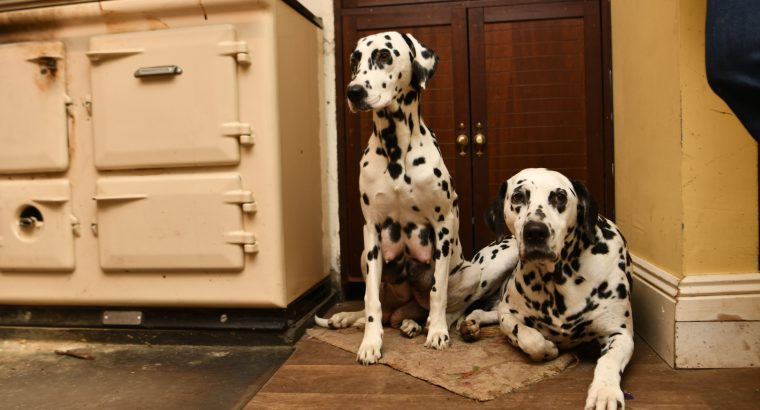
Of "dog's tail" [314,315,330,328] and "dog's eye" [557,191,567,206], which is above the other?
"dog's eye" [557,191,567,206]

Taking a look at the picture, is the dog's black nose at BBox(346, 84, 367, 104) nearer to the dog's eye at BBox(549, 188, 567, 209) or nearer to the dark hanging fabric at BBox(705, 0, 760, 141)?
the dog's eye at BBox(549, 188, 567, 209)

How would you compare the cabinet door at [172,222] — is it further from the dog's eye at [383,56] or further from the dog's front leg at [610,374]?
the dog's front leg at [610,374]

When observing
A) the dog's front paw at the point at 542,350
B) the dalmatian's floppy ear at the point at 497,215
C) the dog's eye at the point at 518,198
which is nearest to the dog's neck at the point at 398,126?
the dalmatian's floppy ear at the point at 497,215

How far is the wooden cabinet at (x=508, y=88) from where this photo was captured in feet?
10.3

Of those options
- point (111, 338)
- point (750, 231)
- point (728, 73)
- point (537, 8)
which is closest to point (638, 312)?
point (750, 231)

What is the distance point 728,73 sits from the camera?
54.6 inches

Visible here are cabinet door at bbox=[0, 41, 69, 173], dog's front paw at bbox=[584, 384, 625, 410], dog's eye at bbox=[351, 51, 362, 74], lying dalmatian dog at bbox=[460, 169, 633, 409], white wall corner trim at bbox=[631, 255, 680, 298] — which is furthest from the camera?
cabinet door at bbox=[0, 41, 69, 173]

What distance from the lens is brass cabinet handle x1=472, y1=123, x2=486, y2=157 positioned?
3213 mm

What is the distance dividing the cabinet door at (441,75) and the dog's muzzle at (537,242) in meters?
1.33

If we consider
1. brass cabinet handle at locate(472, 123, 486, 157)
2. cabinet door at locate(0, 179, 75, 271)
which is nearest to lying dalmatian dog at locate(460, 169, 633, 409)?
brass cabinet handle at locate(472, 123, 486, 157)

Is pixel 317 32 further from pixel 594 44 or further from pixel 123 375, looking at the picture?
pixel 123 375

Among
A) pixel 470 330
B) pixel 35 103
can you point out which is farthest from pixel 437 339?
pixel 35 103

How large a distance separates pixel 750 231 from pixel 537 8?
1646mm

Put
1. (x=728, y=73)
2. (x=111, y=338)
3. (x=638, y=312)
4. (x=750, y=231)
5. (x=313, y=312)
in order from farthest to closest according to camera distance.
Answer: (x=313, y=312) < (x=111, y=338) < (x=638, y=312) < (x=750, y=231) < (x=728, y=73)
